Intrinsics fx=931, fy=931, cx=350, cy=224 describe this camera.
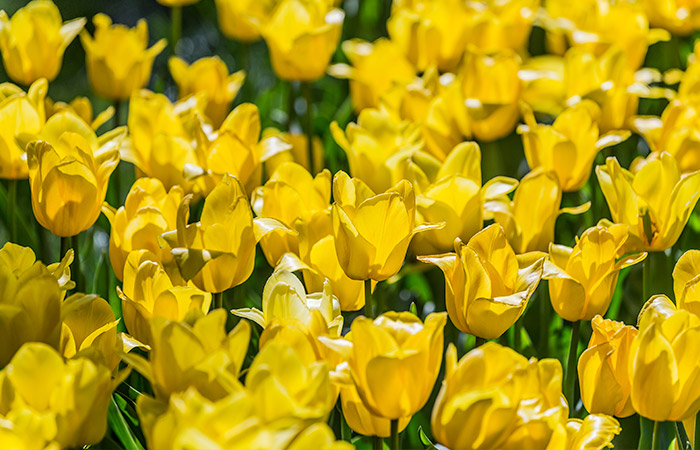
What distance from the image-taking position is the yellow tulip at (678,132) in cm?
121

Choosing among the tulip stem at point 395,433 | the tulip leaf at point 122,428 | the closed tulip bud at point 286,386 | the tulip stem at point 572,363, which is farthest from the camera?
the tulip stem at point 572,363

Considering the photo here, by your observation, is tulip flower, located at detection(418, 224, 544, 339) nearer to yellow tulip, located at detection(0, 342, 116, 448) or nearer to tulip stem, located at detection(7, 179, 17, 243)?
yellow tulip, located at detection(0, 342, 116, 448)

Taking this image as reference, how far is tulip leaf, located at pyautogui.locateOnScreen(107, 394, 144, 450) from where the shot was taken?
0.87 m

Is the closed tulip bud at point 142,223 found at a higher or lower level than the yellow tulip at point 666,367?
lower

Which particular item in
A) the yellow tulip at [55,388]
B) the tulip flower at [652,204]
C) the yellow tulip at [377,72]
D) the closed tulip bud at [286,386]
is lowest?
the yellow tulip at [377,72]

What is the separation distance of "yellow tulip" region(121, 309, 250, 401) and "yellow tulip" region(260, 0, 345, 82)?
813 millimetres

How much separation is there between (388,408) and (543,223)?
415 millimetres

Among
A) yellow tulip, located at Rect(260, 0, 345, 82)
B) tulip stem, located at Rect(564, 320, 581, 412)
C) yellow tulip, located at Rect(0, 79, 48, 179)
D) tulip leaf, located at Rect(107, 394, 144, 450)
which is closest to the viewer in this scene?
tulip leaf, located at Rect(107, 394, 144, 450)

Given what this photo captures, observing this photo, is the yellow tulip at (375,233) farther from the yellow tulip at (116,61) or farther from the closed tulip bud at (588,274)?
the yellow tulip at (116,61)

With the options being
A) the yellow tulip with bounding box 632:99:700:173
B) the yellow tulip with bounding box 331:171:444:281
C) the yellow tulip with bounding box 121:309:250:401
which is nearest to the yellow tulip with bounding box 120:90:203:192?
the yellow tulip with bounding box 331:171:444:281

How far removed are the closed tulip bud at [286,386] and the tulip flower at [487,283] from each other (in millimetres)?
214

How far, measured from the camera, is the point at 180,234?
92cm

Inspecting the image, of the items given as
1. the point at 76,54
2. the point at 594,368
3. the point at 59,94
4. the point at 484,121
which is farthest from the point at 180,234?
the point at 76,54

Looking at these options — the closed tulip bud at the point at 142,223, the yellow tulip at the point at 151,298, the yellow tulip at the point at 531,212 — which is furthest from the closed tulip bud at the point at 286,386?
the yellow tulip at the point at 531,212
